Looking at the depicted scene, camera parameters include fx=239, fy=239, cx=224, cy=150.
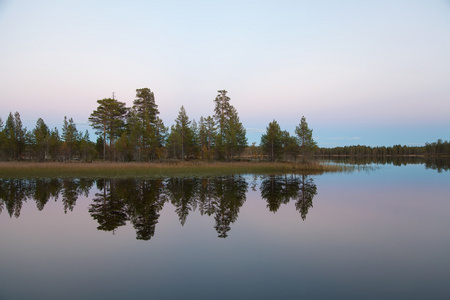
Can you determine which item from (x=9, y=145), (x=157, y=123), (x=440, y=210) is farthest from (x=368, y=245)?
(x=9, y=145)

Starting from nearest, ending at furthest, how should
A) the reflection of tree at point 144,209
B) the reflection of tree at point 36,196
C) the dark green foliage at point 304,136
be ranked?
the reflection of tree at point 144,209
the reflection of tree at point 36,196
the dark green foliage at point 304,136

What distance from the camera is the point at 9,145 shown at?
5806 centimetres

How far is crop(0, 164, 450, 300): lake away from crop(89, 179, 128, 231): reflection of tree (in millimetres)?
88

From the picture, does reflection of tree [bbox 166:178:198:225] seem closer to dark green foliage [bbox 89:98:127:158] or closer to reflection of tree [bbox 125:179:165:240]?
reflection of tree [bbox 125:179:165:240]

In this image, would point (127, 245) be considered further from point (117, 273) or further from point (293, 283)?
point (293, 283)

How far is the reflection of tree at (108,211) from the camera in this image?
10.6 metres

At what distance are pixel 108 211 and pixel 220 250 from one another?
7710mm

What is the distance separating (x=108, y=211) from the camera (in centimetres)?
1280

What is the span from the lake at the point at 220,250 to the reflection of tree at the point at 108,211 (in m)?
0.09

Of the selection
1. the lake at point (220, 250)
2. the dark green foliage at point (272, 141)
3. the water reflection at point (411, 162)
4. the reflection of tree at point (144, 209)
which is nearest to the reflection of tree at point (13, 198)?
the lake at point (220, 250)

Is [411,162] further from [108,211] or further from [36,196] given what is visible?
[36,196]

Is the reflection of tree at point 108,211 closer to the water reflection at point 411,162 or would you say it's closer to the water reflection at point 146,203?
the water reflection at point 146,203

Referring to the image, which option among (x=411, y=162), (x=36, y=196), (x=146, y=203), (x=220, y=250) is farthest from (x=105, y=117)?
(x=411, y=162)

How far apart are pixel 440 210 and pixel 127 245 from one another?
1710 cm
